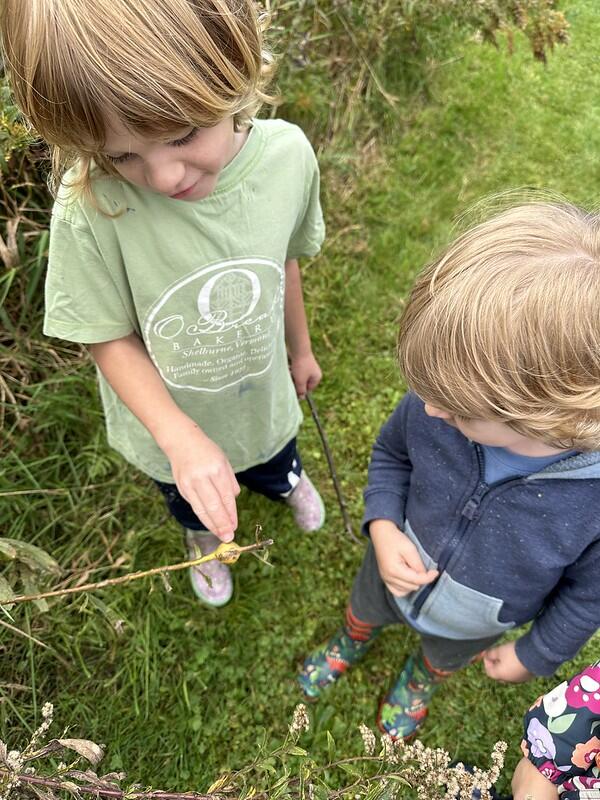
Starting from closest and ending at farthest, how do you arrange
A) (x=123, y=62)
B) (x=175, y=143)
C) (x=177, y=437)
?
1. (x=123, y=62)
2. (x=175, y=143)
3. (x=177, y=437)

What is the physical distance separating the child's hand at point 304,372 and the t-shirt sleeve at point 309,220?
464 mm

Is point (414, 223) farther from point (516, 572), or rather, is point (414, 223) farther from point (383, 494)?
point (516, 572)

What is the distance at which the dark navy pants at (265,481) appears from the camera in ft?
6.18

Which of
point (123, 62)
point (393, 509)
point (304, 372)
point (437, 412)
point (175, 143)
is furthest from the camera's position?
point (304, 372)

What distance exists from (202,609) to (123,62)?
1931 millimetres

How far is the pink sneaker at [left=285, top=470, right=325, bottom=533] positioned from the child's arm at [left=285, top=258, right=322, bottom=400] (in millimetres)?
417

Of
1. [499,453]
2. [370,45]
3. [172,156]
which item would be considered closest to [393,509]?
[499,453]

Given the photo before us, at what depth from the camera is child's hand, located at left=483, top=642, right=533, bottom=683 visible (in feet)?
4.93

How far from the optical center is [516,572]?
1348 millimetres

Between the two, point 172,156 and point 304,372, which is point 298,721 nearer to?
point 172,156

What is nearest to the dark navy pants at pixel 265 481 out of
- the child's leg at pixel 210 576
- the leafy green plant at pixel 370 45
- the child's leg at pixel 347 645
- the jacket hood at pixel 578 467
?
the child's leg at pixel 210 576

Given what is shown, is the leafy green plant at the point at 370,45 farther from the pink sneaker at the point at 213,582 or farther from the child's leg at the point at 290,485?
the pink sneaker at the point at 213,582

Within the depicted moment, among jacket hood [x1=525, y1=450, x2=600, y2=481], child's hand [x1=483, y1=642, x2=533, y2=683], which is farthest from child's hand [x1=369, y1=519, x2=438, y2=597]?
jacket hood [x1=525, y1=450, x2=600, y2=481]

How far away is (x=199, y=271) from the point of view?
1346mm
